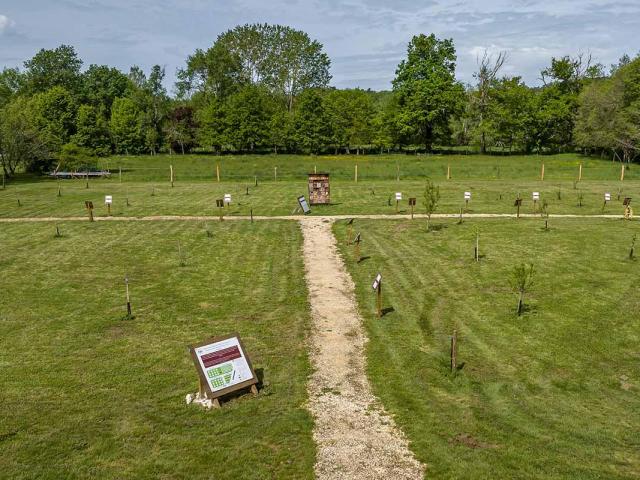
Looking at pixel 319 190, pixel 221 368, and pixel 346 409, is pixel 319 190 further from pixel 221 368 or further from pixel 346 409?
pixel 346 409

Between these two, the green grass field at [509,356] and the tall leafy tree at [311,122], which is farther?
the tall leafy tree at [311,122]

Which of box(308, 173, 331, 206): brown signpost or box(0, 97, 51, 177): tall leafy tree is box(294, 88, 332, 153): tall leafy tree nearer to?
box(0, 97, 51, 177): tall leafy tree

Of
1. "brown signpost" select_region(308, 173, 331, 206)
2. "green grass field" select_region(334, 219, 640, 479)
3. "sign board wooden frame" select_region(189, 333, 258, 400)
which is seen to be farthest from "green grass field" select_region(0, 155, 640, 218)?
"sign board wooden frame" select_region(189, 333, 258, 400)

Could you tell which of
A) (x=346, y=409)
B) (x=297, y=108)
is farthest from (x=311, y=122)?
(x=346, y=409)

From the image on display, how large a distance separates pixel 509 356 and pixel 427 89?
69791 mm

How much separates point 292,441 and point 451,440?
2976 millimetres

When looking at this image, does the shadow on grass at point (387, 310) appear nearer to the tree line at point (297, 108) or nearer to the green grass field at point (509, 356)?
the green grass field at point (509, 356)

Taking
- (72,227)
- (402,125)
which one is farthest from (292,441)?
(402,125)

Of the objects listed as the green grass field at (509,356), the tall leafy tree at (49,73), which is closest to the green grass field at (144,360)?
the green grass field at (509,356)

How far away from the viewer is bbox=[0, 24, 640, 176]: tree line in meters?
76.1

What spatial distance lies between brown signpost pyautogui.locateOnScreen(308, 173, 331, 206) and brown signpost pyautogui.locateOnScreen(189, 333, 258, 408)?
1048 inches

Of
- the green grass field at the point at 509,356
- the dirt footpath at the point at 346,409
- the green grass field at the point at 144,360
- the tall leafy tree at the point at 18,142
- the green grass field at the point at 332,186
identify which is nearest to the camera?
the dirt footpath at the point at 346,409

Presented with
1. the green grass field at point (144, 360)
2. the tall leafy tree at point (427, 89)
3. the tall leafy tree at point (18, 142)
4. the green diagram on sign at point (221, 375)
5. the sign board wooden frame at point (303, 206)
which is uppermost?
the tall leafy tree at point (427, 89)

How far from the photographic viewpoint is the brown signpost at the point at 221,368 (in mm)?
11844
